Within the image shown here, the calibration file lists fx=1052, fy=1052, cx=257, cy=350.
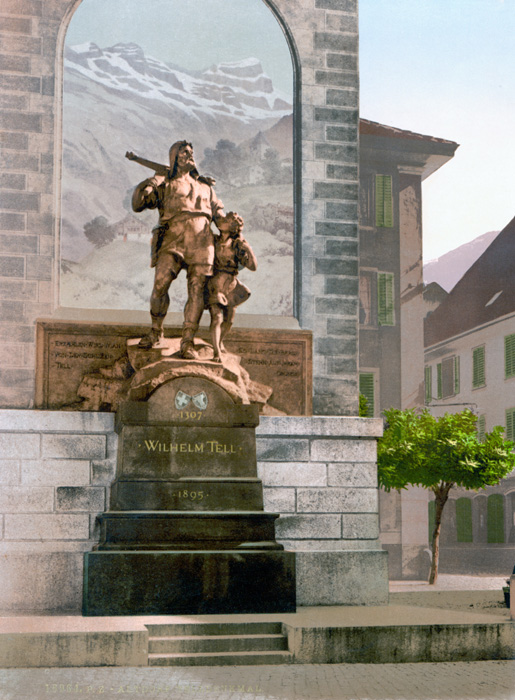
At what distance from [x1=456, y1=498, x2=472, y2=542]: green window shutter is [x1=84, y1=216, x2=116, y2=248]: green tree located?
3004cm

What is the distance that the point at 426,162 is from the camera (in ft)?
116

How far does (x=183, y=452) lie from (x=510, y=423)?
2781 centimetres

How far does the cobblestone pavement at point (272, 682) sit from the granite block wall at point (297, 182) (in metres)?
5.30

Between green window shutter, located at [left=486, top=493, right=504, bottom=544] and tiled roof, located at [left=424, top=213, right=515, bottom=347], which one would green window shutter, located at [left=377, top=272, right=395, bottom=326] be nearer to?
tiled roof, located at [left=424, top=213, right=515, bottom=347]

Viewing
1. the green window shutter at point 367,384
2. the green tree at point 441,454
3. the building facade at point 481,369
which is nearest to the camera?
the green tree at point 441,454

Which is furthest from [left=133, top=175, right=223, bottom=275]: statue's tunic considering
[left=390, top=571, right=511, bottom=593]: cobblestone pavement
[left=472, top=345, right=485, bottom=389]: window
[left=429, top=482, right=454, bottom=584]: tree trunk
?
[left=472, top=345, right=485, bottom=389]: window

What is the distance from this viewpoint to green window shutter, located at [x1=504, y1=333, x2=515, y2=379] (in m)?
38.4

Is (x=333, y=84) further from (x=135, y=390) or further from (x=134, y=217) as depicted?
(x=135, y=390)

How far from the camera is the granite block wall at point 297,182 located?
1412cm

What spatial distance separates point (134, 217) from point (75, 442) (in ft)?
11.0

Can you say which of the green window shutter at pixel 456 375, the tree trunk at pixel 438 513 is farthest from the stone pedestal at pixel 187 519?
the green window shutter at pixel 456 375

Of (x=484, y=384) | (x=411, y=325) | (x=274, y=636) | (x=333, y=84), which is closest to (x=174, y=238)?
(x=333, y=84)

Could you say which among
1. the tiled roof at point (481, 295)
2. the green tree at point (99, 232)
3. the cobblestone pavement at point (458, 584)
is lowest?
the cobblestone pavement at point (458, 584)

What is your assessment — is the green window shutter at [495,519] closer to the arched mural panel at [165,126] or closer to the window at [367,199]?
the window at [367,199]
